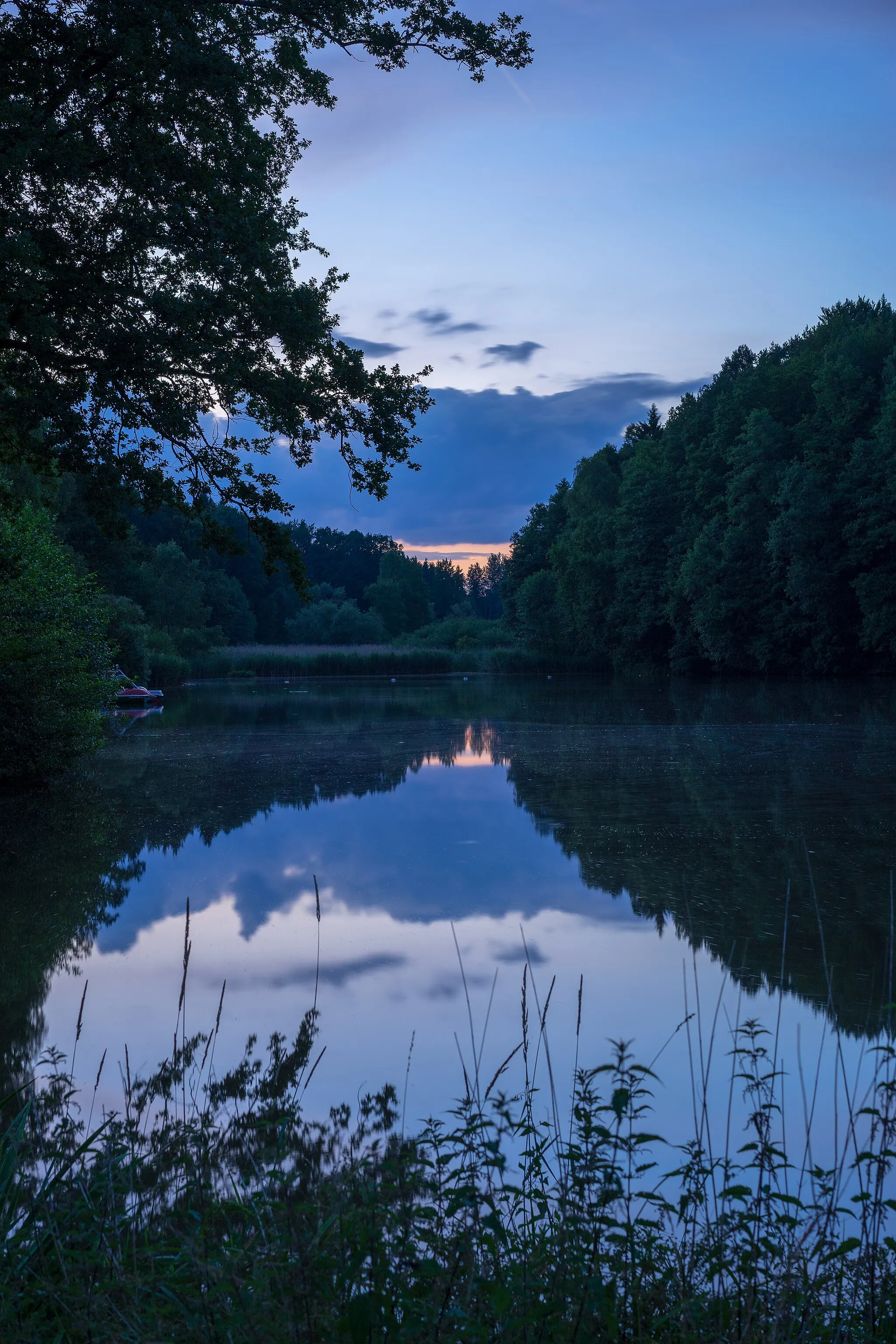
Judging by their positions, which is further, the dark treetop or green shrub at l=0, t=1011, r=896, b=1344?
the dark treetop

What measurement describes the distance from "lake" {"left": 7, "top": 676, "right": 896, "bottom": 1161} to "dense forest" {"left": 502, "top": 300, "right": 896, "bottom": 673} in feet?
82.3

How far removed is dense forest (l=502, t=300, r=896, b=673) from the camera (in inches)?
1671

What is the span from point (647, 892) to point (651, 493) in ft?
168

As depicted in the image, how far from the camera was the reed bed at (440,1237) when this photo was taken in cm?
255

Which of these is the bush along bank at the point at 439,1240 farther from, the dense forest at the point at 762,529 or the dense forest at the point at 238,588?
the dense forest at the point at 762,529

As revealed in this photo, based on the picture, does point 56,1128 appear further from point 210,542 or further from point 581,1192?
point 210,542

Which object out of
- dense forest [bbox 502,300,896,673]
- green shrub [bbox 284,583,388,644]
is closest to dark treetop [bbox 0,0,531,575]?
dense forest [bbox 502,300,896,673]

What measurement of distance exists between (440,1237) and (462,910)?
5.51 meters

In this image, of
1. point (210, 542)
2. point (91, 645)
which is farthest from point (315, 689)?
point (210, 542)

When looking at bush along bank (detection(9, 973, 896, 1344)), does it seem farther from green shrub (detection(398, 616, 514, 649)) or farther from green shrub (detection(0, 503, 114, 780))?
green shrub (detection(398, 616, 514, 649))

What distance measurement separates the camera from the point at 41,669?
14430 mm

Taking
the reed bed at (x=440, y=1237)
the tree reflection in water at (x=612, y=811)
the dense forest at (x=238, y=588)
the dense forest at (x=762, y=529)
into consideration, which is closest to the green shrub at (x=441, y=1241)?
the reed bed at (x=440, y=1237)

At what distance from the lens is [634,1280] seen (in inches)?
108

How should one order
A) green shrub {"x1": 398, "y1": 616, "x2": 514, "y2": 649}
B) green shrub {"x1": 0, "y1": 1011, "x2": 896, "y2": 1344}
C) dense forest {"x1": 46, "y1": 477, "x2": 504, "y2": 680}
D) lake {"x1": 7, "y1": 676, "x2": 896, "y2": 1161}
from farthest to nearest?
green shrub {"x1": 398, "y1": 616, "x2": 514, "y2": 649}
dense forest {"x1": 46, "y1": 477, "x2": 504, "y2": 680}
lake {"x1": 7, "y1": 676, "x2": 896, "y2": 1161}
green shrub {"x1": 0, "y1": 1011, "x2": 896, "y2": 1344}
